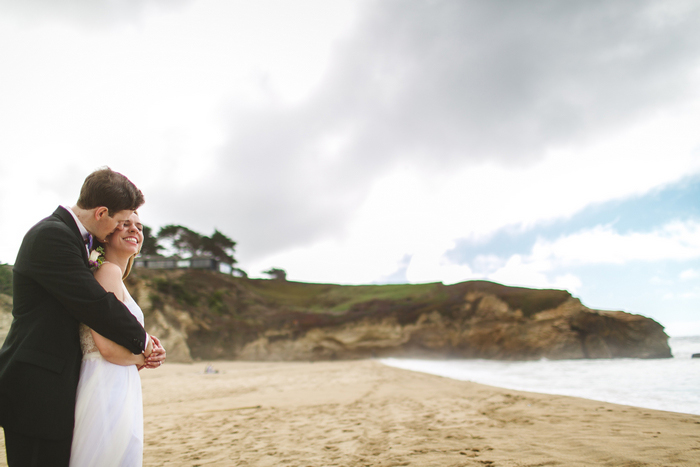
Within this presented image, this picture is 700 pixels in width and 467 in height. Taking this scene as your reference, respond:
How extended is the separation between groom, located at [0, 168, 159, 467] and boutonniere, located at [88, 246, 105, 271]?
0.45ft

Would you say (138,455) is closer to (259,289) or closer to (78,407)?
(78,407)

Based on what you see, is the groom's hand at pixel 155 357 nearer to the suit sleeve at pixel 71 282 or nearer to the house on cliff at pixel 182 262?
the suit sleeve at pixel 71 282

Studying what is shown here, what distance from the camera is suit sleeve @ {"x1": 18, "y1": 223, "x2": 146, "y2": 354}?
1.53 m

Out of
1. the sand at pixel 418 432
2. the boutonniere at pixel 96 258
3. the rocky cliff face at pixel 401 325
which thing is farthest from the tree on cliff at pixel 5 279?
the rocky cliff face at pixel 401 325

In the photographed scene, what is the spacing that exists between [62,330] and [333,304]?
3262 centimetres

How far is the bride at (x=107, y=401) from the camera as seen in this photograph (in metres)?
1.55

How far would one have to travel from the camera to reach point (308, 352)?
25969 millimetres

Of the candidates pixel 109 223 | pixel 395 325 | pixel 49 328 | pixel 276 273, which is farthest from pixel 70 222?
pixel 276 273

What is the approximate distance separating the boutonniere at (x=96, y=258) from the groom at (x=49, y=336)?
0.14m

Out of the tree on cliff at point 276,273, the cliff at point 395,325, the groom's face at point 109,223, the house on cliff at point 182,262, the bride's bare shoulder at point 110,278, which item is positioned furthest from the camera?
the tree on cliff at point 276,273

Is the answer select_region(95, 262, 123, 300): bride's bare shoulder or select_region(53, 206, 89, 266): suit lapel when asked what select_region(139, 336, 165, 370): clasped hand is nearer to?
select_region(95, 262, 123, 300): bride's bare shoulder

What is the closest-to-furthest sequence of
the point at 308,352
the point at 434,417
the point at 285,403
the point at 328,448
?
the point at 328,448, the point at 434,417, the point at 285,403, the point at 308,352

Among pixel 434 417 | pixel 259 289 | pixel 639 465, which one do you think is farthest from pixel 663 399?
pixel 259 289

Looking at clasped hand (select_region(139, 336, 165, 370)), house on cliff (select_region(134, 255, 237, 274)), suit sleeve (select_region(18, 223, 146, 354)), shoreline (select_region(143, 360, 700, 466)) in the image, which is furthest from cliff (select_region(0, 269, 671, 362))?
suit sleeve (select_region(18, 223, 146, 354))
